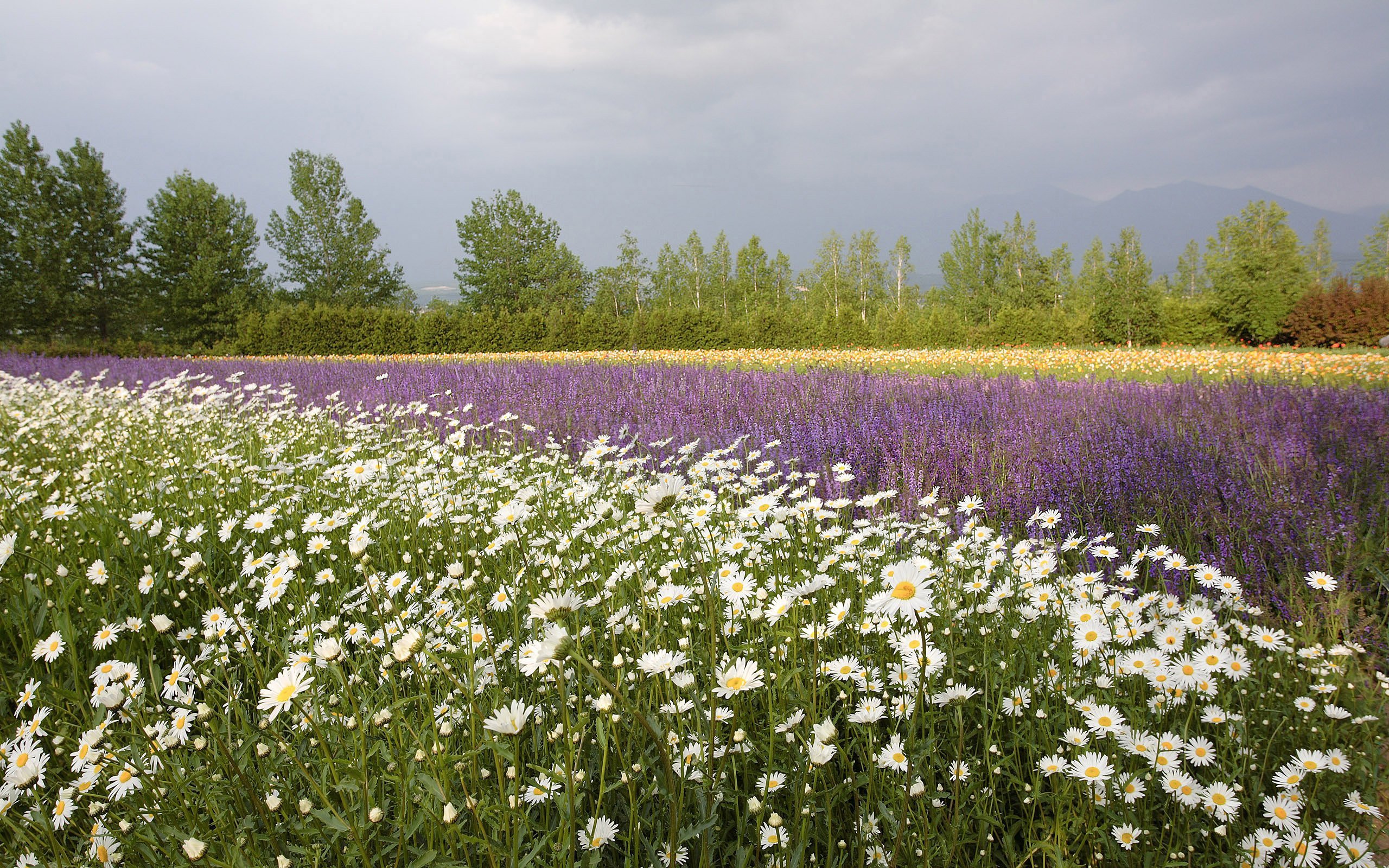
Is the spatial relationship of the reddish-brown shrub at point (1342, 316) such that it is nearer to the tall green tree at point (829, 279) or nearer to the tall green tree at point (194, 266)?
the tall green tree at point (829, 279)

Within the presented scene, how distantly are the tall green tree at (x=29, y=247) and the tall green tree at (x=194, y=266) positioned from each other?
3.74 metres

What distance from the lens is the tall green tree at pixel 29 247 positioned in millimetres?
34156

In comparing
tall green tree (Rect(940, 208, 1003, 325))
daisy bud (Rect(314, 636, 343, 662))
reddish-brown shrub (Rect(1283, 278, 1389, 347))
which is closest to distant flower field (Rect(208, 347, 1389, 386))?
reddish-brown shrub (Rect(1283, 278, 1389, 347))

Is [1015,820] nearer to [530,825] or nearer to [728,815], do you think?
[728,815]

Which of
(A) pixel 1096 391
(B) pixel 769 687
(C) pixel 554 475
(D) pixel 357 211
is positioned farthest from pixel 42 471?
(D) pixel 357 211

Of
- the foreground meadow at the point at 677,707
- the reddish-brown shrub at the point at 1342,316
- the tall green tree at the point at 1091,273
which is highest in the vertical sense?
the tall green tree at the point at 1091,273

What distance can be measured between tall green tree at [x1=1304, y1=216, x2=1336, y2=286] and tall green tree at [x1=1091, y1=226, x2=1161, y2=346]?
38948 mm

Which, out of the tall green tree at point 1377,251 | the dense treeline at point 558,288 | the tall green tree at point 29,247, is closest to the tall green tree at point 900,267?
the dense treeline at point 558,288

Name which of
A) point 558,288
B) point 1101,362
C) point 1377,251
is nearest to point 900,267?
point 558,288

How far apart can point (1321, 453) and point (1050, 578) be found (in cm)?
373

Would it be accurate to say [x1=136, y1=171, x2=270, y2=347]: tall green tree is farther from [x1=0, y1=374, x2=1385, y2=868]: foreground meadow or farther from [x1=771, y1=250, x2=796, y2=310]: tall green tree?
[x1=0, y1=374, x2=1385, y2=868]: foreground meadow

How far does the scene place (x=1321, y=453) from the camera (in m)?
4.61

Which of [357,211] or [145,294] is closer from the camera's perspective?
[145,294]

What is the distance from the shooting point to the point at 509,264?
48688 mm
